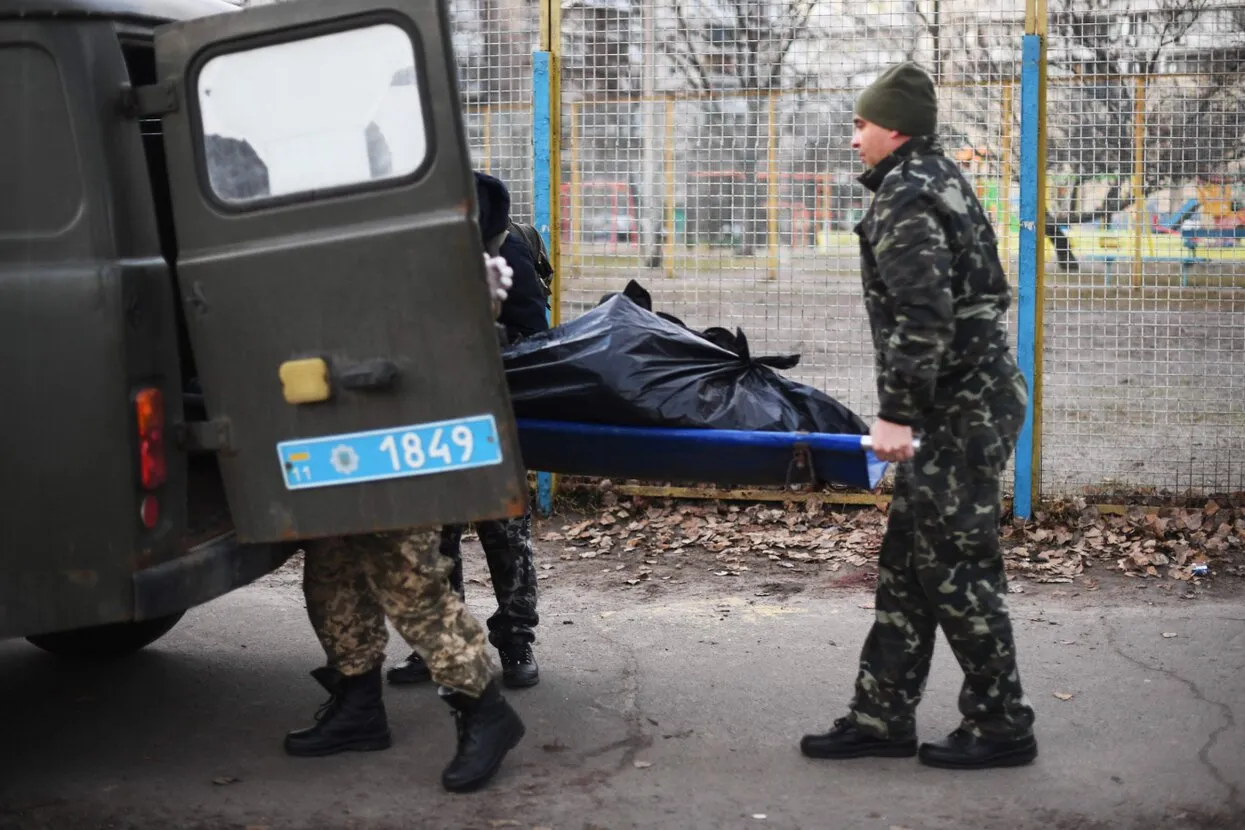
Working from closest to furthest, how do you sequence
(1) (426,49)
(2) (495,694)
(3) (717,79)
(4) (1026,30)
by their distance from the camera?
(1) (426,49) < (2) (495,694) < (4) (1026,30) < (3) (717,79)

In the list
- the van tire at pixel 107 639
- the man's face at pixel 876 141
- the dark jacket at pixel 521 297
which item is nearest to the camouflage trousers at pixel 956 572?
the man's face at pixel 876 141

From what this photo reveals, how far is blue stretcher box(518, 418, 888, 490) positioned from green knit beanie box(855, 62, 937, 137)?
91cm

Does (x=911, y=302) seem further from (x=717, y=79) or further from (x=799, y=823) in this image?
(x=717, y=79)

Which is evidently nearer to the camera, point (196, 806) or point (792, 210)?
point (196, 806)

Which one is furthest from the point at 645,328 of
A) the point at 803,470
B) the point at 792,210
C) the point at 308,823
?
the point at 792,210

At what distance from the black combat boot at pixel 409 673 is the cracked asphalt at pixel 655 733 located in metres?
0.09

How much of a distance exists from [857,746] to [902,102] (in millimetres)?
1933

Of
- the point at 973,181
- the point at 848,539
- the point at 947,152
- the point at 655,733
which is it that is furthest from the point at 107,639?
the point at 973,181

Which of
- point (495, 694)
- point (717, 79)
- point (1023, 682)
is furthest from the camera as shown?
point (717, 79)

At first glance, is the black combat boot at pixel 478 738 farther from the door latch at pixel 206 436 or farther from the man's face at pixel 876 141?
the man's face at pixel 876 141

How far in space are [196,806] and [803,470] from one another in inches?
79.4

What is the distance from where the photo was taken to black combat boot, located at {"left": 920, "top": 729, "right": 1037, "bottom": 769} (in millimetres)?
4250

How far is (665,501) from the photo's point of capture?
25.2 ft

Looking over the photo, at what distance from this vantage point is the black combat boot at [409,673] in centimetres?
512
